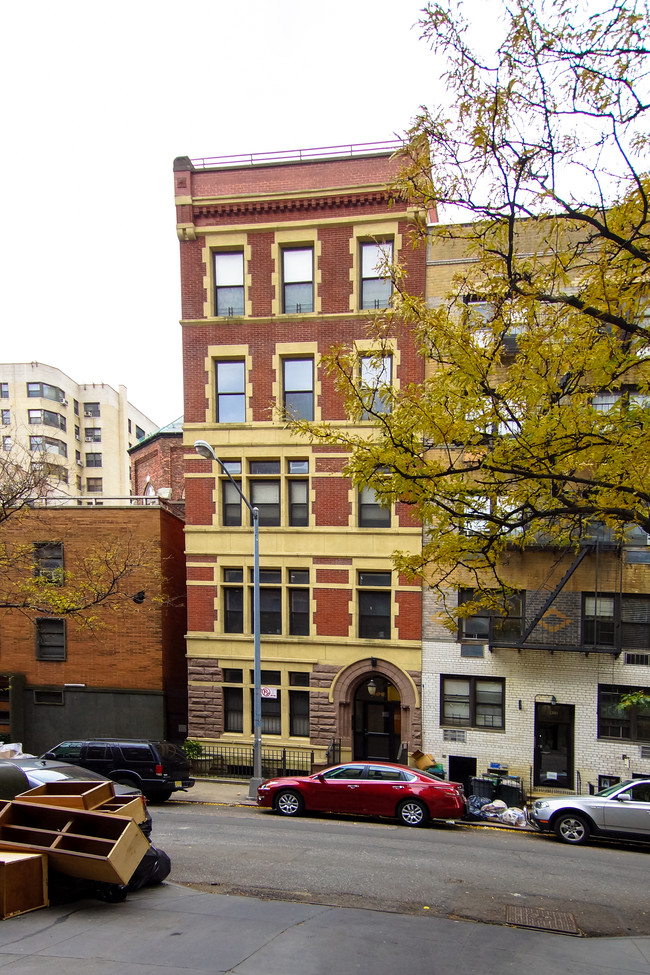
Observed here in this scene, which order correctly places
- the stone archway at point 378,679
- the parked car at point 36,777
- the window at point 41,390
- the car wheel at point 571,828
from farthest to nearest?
the window at point 41,390 → the stone archway at point 378,679 → the car wheel at point 571,828 → the parked car at point 36,777

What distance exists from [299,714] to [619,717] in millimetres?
9303

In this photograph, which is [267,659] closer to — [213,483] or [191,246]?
[213,483]

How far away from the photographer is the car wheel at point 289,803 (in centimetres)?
1478

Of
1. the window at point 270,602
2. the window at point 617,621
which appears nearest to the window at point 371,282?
the window at point 270,602

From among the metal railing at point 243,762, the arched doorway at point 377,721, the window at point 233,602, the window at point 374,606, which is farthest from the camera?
the window at point 233,602

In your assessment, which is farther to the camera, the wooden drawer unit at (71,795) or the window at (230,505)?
the window at (230,505)

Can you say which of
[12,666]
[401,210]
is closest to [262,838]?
[12,666]

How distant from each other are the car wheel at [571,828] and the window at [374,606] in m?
7.32

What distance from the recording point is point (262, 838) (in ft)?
40.5

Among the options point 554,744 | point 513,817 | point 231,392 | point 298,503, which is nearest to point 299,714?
point 298,503

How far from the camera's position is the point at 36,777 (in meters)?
10.7

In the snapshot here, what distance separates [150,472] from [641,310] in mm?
29196

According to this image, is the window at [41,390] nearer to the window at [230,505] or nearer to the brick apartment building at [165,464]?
the brick apartment building at [165,464]

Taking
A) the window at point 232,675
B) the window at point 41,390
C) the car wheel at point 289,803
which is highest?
the window at point 41,390
